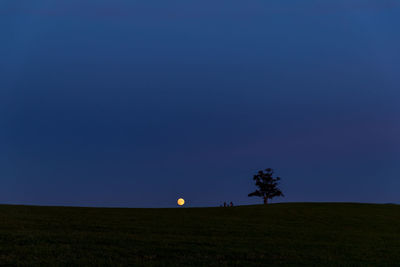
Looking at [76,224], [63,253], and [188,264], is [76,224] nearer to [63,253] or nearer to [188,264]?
→ [63,253]

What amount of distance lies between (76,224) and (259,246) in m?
15.4

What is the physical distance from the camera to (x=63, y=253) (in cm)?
1584

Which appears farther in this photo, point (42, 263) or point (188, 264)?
point (188, 264)

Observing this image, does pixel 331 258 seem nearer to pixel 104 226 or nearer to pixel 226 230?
pixel 226 230

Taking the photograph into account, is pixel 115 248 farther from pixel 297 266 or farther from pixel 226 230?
pixel 226 230

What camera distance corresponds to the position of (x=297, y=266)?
618 inches

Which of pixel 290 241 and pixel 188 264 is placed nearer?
pixel 188 264

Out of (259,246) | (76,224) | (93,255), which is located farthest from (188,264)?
(76,224)

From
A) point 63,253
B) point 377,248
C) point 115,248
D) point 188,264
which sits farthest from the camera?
point 377,248

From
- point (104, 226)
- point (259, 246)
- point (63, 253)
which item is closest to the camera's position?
point (63, 253)

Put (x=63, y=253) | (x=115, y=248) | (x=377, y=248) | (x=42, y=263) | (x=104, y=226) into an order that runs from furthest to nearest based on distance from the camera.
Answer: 1. (x=104, y=226)
2. (x=377, y=248)
3. (x=115, y=248)
4. (x=63, y=253)
5. (x=42, y=263)

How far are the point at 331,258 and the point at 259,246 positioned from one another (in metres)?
4.17

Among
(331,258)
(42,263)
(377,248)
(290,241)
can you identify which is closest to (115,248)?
(42,263)

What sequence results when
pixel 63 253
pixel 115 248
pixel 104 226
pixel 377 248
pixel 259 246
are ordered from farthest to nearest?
pixel 104 226 → pixel 377 248 → pixel 259 246 → pixel 115 248 → pixel 63 253
